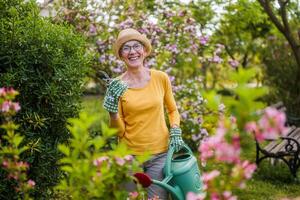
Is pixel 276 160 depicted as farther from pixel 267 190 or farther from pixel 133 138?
pixel 133 138

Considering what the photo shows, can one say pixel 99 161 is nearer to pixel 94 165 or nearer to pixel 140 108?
pixel 94 165

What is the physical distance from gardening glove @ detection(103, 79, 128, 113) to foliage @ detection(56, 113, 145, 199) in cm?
128

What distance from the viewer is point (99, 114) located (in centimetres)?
343

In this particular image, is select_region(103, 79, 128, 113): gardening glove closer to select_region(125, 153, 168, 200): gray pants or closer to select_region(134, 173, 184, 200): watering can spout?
select_region(125, 153, 168, 200): gray pants

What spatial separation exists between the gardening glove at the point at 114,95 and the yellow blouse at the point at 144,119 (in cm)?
6

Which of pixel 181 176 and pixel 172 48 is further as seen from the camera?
pixel 172 48

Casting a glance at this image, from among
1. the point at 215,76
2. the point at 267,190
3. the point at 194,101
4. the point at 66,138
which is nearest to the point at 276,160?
the point at 267,190

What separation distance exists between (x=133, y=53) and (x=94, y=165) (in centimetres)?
162

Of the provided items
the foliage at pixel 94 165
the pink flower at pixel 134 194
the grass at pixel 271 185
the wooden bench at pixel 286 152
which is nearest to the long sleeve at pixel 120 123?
the pink flower at pixel 134 194

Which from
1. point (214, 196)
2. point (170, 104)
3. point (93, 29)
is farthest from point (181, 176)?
point (93, 29)

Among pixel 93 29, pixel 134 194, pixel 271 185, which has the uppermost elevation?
pixel 93 29

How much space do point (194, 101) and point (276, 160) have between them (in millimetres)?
1547

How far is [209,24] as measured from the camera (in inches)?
470

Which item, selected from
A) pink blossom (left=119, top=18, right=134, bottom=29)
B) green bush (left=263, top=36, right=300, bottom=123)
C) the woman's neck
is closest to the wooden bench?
pink blossom (left=119, top=18, right=134, bottom=29)
